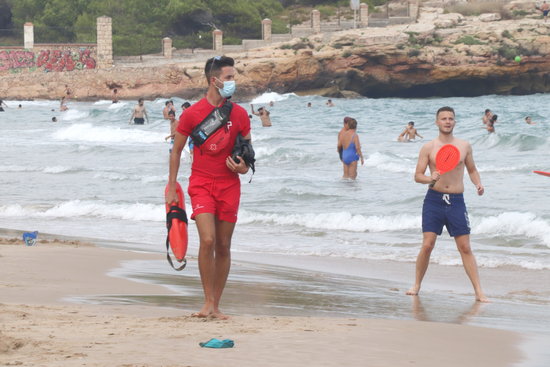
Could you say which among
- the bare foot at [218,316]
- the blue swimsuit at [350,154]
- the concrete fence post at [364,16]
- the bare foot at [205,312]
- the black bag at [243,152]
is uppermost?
the concrete fence post at [364,16]

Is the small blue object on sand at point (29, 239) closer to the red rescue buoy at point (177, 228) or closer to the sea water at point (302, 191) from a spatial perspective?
the sea water at point (302, 191)

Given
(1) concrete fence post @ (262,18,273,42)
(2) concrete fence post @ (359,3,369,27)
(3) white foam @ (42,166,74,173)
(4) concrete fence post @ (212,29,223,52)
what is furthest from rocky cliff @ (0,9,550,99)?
(3) white foam @ (42,166,74,173)

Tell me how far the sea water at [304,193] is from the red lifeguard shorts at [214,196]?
11.1ft

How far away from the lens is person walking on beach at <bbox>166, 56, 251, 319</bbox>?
6.34 meters

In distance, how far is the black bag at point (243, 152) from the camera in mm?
6293

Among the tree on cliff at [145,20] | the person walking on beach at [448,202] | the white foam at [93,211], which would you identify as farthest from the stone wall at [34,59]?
the person walking on beach at [448,202]

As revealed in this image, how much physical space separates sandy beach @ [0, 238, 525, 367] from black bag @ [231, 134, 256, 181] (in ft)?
3.24

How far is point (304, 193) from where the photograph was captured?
18.3m

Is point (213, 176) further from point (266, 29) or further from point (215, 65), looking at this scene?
point (266, 29)

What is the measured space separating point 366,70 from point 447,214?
54944 millimetres

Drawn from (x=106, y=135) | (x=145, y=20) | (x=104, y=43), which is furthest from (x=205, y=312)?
(x=145, y=20)

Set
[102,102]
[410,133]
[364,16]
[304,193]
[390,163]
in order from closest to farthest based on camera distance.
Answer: [304,193] → [390,163] → [410,133] → [102,102] → [364,16]

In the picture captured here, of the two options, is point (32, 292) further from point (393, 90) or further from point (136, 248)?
point (393, 90)

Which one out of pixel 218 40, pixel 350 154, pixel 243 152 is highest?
pixel 218 40
